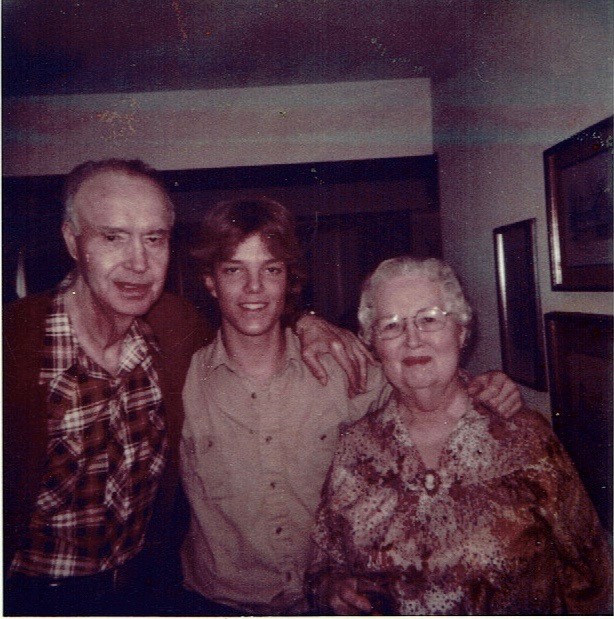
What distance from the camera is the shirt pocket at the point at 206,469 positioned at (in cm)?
110

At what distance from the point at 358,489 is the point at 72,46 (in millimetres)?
1200

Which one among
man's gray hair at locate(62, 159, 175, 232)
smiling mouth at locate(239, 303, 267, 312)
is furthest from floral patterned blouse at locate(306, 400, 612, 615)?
man's gray hair at locate(62, 159, 175, 232)

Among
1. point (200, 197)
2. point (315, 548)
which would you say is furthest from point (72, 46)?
point (315, 548)

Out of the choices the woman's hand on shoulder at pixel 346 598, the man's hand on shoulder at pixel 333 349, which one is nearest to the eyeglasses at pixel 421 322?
the man's hand on shoulder at pixel 333 349

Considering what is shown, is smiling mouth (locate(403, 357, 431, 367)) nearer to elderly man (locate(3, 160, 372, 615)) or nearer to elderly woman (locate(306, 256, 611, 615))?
elderly woman (locate(306, 256, 611, 615))

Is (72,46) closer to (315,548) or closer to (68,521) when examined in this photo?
(68,521)

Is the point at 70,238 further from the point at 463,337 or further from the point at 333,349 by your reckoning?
the point at 463,337

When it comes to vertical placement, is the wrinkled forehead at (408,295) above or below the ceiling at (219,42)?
below

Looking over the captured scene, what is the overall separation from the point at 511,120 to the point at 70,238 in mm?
1019

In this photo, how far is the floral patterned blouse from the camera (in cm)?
91

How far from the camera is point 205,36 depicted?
1.13 m

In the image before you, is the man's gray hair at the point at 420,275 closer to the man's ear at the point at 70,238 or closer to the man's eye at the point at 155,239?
the man's eye at the point at 155,239

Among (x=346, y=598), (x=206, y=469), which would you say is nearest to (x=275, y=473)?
(x=206, y=469)

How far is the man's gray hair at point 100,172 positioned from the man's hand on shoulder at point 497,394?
77 centimetres
